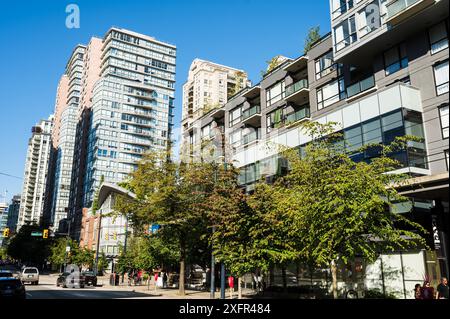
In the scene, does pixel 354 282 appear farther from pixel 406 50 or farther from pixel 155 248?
pixel 155 248

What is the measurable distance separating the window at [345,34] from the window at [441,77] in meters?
7.19

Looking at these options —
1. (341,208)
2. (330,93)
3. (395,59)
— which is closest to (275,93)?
(330,93)

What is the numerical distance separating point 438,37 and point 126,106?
3614 inches

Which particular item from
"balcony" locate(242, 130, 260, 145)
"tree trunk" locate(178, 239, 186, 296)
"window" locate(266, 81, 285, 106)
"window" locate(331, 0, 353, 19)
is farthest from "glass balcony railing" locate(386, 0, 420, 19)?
"tree trunk" locate(178, 239, 186, 296)

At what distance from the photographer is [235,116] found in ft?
161

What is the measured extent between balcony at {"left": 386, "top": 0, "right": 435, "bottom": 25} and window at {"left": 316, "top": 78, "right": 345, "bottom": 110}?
7650 millimetres

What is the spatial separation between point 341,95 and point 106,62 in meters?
91.8

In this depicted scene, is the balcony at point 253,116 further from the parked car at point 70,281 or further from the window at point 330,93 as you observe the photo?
the parked car at point 70,281

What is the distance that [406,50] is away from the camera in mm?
27969

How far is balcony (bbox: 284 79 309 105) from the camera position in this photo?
38.2m

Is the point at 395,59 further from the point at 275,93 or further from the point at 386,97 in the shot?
the point at 275,93

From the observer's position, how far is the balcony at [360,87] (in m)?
30.1

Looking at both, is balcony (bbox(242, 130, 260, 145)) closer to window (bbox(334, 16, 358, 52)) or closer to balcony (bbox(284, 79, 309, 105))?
balcony (bbox(284, 79, 309, 105))
